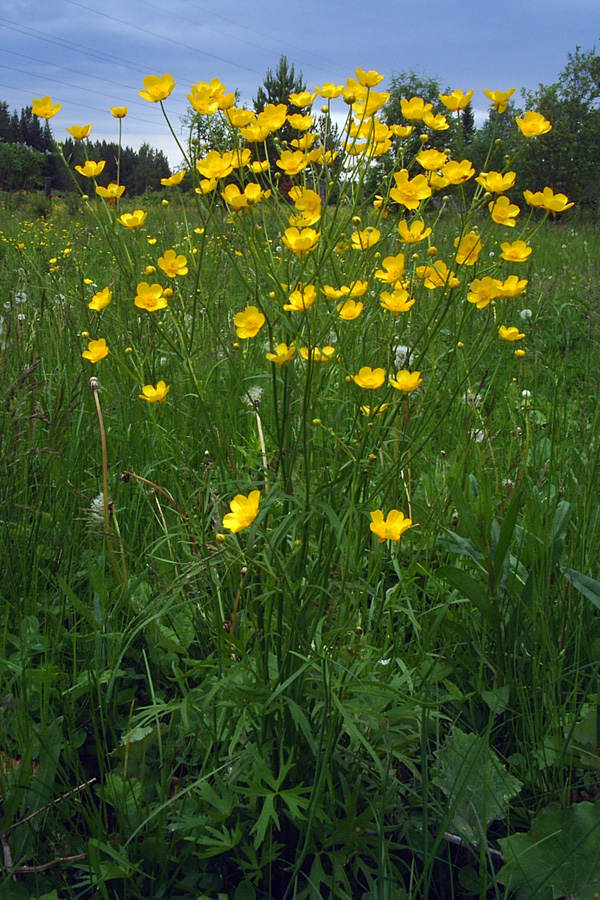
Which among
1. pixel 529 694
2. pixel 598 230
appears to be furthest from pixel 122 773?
pixel 598 230

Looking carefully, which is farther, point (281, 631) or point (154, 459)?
point (154, 459)

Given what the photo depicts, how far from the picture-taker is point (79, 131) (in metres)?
1.51

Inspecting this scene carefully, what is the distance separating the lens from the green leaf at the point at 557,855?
2.77 feet

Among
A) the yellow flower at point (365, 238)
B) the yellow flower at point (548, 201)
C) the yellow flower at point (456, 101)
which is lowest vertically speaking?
the yellow flower at point (365, 238)

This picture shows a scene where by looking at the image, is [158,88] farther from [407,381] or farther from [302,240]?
[407,381]

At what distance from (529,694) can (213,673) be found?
0.51 m

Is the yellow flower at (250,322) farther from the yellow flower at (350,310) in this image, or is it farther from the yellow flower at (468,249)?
the yellow flower at (468,249)

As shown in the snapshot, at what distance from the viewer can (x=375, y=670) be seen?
40.3 inches

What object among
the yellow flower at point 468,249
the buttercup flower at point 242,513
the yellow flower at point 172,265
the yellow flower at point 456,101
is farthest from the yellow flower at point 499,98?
the buttercup flower at point 242,513

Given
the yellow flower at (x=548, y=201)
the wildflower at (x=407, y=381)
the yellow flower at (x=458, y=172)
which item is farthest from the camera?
the yellow flower at (x=548, y=201)

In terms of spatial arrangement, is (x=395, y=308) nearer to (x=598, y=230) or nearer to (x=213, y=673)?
(x=213, y=673)

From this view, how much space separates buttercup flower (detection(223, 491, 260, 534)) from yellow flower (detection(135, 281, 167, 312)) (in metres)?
0.60

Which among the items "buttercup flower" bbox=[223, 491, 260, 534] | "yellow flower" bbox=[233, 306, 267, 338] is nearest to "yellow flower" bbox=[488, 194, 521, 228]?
"yellow flower" bbox=[233, 306, 267, 338]

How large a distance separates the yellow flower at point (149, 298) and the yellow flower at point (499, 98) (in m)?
0.73
